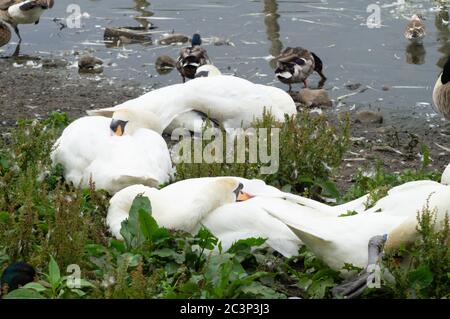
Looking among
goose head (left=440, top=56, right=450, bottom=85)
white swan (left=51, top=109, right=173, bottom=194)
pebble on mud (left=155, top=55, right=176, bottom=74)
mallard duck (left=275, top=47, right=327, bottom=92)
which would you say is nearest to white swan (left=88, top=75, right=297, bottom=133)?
white swan (left=51, top=109, right=173, bottom=194)

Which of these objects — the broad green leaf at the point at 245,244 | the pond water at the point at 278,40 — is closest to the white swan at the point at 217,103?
the pond water at the point at 278,40

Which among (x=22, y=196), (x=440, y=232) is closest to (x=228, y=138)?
(x=22, y=196)

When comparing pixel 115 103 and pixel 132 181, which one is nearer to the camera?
pixel 132 181

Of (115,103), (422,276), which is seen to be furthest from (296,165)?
(115,103)

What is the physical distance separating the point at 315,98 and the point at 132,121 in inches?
133

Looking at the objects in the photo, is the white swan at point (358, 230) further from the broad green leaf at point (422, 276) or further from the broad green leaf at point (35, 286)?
the broad green leaf at point (35, 286)

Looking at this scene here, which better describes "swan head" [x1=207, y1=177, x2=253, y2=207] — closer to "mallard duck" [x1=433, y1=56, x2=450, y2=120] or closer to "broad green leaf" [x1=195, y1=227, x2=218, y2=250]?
"broad green leaf" [x1=195, y1=227, x2=218, y2=250]

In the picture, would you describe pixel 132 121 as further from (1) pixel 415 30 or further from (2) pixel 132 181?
(1) pixel 415 30

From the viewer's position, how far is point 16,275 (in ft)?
16.3

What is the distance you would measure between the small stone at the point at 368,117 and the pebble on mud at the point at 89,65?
370 centimetres

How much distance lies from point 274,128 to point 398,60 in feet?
18.9

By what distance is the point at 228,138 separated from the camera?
24.0 ft

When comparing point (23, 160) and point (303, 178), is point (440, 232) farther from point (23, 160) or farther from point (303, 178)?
point (23, 160)

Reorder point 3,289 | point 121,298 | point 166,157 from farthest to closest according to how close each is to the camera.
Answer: point 166,157 < point 3,289 < point 121,298
